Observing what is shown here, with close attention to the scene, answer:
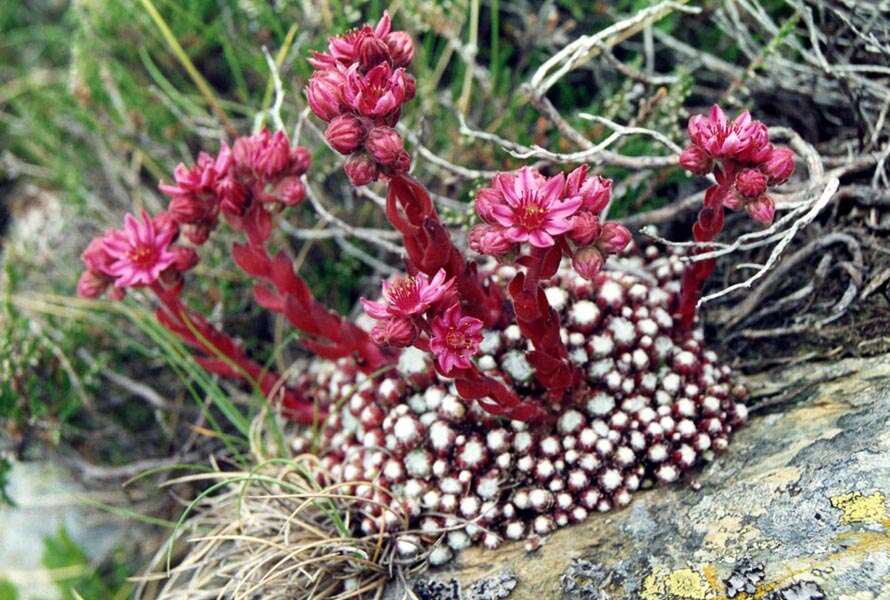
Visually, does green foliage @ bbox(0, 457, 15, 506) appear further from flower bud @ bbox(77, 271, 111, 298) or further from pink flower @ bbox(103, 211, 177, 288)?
pink flower @ bbox(103, 211, 177, 288)

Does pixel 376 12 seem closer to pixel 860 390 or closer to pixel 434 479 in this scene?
pixel 434 479

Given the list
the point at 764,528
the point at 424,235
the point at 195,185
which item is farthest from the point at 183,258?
the point at 764,528

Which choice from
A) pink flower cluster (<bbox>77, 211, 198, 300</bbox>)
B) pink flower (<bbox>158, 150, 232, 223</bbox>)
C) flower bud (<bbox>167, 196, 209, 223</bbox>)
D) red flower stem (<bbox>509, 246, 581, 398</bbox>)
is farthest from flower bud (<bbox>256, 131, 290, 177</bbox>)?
red flower stem (<bbox>509, 246, 581, 398</bbox>)

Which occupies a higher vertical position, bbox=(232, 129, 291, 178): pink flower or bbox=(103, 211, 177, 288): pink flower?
bbox=(232, 129, 291, 178): pink flower

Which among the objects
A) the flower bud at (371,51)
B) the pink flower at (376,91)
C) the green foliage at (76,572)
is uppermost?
the flower bud at (371,51)

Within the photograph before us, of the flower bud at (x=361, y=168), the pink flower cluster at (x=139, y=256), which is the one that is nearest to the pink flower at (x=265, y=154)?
the pink flower cluster at (x=139, y=256)

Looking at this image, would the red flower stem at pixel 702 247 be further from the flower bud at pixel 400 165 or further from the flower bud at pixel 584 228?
the flower bud at pixel 400 165

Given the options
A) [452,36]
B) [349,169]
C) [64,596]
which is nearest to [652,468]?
[349,169]
